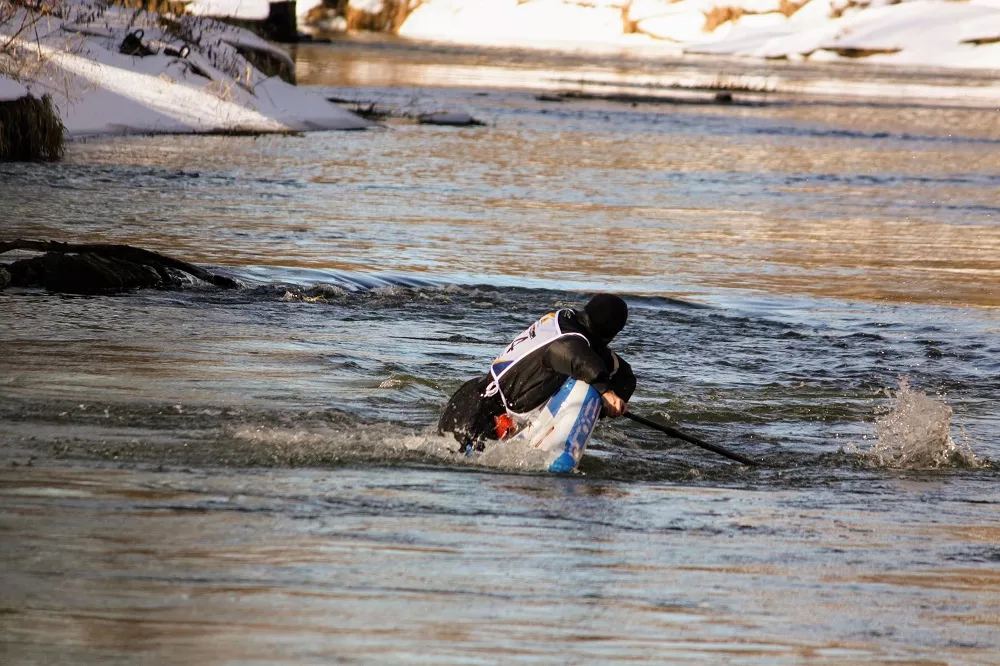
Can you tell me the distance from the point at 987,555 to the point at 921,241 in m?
14.7

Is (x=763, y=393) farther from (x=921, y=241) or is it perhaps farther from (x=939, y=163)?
(x=939, y=163)

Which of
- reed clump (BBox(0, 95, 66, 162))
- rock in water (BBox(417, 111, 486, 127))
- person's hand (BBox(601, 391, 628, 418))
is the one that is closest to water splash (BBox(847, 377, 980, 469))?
person's hand (BBox(601, 391, 628, 418))

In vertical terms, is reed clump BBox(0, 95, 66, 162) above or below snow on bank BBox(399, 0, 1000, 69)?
below

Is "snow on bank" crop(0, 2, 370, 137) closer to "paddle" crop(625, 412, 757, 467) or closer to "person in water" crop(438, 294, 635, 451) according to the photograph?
"person in water" crop(438, 294, 635, 451)

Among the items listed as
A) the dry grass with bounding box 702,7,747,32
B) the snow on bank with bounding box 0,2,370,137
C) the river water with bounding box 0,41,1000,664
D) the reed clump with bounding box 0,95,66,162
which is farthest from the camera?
the dry grass with bounding box 702,7,747,32

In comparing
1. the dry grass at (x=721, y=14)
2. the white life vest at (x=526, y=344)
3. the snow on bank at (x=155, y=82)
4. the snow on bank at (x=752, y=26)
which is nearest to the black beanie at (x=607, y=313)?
the white life vest at (x=526, y=344)

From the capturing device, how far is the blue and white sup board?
890 cm

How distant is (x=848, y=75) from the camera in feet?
259

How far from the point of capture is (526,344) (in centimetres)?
909

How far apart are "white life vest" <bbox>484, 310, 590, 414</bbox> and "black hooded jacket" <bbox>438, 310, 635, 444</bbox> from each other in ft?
0.08

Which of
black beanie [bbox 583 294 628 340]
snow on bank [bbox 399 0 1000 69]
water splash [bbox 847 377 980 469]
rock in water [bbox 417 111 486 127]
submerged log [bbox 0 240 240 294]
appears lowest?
water splash [bbox 847 377 980 469]

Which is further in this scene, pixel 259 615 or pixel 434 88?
pixel 434 88

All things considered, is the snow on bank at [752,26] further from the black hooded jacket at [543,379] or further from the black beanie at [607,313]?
the black beanie at [607,313]

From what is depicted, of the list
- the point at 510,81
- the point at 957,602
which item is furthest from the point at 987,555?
the point at 510,81
